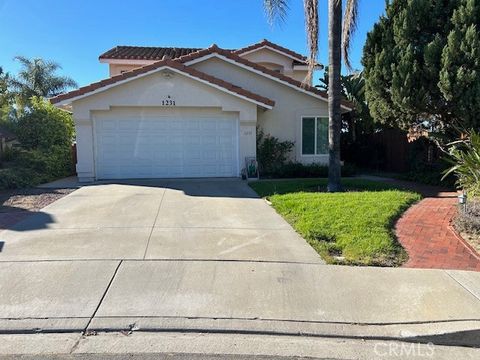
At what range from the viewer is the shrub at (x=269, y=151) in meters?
15.3

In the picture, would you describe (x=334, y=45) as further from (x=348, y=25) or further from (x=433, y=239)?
(x=433, y=239)

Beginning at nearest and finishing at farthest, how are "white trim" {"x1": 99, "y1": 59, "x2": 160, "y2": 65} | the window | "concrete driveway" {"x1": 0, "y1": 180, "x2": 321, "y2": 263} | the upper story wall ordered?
"concrete driveway" {"x1": 0, "y1": 180, "x2": 321, "y2": 263} < the window < "white trim" {"x1": 99, "y1": 59, "x2": 160, "y2": 65} < the upper story wall

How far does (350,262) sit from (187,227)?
2963 mm

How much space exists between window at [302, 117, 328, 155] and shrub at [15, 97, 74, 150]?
30.5ft

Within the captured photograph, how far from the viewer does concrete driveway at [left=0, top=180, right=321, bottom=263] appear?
589 cm

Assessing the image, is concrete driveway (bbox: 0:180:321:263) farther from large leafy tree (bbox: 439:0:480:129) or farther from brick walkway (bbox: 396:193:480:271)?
large leafy tree (bbox: 439:0:480:129)

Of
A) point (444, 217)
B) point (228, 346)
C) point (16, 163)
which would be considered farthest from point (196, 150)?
point (228, 346)

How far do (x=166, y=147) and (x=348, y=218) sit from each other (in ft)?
26.9

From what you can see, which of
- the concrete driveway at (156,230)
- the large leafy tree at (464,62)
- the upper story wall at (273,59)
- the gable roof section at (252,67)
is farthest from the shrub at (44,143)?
the large leafy tree at (464,62)

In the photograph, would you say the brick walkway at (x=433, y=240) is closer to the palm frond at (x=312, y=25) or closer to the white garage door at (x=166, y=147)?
the palm frond at (x=312, y=25)

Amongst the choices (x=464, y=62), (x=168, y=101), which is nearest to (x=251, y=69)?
(x=168, y=101)

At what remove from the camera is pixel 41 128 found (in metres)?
15.5

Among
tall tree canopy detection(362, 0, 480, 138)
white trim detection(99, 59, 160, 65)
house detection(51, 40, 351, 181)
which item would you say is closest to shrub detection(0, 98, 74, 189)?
house detection(51, 40, 351, 181)

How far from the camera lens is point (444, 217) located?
805cm
